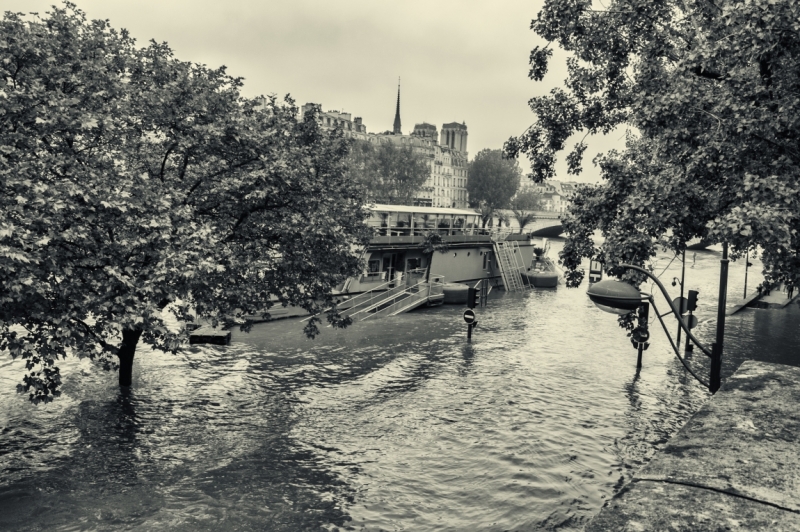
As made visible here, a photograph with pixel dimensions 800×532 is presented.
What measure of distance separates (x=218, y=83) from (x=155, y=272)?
24.8 ft

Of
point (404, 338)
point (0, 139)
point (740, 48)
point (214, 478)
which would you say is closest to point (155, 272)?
point (0, 139)

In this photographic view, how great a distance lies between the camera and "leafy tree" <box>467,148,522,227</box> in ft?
443

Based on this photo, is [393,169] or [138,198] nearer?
[138,198]

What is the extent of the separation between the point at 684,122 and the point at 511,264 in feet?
133

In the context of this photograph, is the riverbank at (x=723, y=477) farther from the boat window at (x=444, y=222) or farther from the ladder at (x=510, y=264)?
the ladder at (x=510, y=264)

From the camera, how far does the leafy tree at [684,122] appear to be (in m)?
12.4

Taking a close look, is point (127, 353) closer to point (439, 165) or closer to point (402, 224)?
point (402, 224)

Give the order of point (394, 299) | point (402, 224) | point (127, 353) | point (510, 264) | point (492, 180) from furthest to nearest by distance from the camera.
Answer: point (492, 180) → point (510, 264) → point (402, 224) → point (394, 299) → point (127, 353)

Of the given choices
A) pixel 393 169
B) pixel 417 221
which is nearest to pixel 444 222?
pixel 417 221

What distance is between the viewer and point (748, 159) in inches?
553

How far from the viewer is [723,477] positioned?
13.8ft

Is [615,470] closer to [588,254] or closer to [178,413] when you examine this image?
[588,254]

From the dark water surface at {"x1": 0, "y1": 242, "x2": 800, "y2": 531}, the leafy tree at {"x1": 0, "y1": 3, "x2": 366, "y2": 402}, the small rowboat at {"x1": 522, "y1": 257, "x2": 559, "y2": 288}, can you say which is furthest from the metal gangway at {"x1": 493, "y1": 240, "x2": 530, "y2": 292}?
the leafy tree at {"x1": 0, "y1": 3, "x2": 366, "y2": 402}

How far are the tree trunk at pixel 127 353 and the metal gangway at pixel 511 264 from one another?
36.4 m
